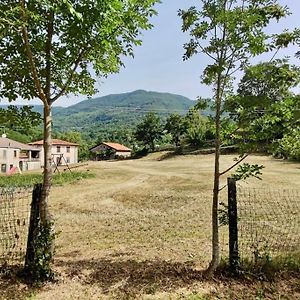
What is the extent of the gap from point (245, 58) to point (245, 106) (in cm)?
82

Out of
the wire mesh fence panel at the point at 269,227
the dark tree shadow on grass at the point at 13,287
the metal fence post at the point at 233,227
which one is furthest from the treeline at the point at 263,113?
the dark tree shadow on grass at the point at 13,287

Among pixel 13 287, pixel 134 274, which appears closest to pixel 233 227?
pixel 134 274

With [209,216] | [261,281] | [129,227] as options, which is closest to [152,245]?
[129,227]

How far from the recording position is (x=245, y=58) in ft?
18.1

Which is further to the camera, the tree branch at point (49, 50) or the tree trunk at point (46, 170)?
the tree trunk at point (46, 170)

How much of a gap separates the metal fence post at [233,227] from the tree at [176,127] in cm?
5597

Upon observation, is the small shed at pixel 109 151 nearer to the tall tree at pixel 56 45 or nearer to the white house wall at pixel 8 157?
the white house wall at pixel 8 157

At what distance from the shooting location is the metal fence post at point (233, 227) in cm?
561

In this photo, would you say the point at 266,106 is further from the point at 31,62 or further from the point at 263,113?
the point at 31,62

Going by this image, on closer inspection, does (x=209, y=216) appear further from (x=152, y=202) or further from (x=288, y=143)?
(x=288, y=143)

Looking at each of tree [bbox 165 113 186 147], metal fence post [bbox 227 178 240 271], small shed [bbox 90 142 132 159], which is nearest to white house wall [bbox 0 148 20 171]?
small shed [bbox 90 142 132 159]

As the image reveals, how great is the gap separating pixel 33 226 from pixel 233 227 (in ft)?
11.5

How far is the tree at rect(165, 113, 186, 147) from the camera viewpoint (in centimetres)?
6283

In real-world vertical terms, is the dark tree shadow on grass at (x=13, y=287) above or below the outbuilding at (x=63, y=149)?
below
